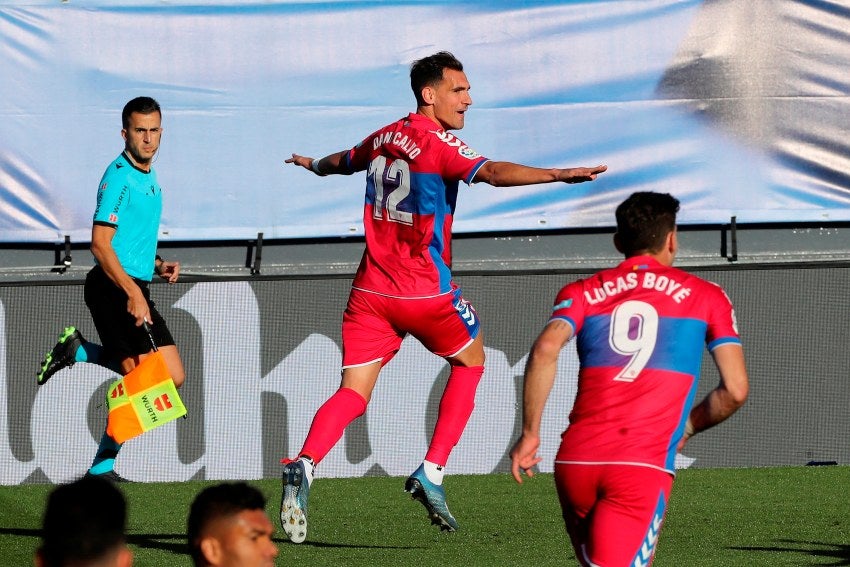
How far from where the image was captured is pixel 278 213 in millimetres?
10523

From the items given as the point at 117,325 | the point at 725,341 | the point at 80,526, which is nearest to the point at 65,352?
the point at 117,325

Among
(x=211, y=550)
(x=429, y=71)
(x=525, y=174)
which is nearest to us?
(x=211, y=550)

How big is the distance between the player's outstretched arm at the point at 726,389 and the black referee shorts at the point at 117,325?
3.49 metres

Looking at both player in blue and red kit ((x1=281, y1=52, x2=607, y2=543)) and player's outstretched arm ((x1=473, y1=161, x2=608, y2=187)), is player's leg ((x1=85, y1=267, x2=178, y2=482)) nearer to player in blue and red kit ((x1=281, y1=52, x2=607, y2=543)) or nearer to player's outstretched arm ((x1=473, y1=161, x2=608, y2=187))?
player in blue and red kit ((x1=281, y1=52, x2=607, y2=543))

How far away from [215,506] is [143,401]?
3.77 meters

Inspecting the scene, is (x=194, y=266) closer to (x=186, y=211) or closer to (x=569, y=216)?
(x=186, y=211)

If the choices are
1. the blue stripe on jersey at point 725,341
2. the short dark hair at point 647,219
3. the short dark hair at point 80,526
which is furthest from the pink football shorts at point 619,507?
the short dark hair at point 80,526

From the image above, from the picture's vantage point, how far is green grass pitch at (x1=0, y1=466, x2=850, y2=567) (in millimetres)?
6328

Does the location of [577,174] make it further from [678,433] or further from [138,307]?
[138,307]

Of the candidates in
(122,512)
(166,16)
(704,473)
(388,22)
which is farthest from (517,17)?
(122,512)

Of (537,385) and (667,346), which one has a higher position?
(667,346)

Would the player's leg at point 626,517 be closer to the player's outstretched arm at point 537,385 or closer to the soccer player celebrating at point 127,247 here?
the player's outstretched arm at point 537,385

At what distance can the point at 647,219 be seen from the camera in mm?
4391

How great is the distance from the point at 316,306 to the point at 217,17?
233 centimetres
